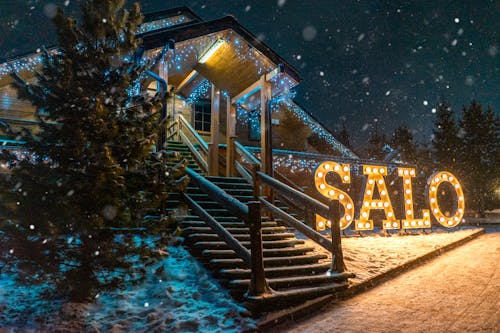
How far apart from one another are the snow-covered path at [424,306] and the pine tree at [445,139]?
2464 cm

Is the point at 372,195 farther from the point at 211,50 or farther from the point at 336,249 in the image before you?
the point at 211,50

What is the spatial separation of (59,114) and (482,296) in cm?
686

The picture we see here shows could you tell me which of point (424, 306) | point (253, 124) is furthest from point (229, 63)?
point (424, 306)

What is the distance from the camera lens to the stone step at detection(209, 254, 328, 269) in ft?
17.9

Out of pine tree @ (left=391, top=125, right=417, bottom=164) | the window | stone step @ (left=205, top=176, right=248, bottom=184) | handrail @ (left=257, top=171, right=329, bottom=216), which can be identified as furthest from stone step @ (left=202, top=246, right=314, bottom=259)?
pine tree @ (left=391, top=125, right=417, bottom=164)

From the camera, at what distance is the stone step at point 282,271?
17.0ft

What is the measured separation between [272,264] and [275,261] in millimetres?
73

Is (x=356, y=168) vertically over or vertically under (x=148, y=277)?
over

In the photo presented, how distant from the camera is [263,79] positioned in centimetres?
977

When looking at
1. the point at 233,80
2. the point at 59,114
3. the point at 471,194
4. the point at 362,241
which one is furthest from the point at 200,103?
the point at 471,194

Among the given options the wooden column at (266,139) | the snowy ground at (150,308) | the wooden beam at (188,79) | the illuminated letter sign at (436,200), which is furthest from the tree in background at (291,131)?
the snowy ground at (150,308)

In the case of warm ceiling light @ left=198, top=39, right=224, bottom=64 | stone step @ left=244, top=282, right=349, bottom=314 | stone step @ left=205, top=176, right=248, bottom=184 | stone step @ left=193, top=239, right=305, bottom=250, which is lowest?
stone step @ left=244, top=282, right=349, bottom=314

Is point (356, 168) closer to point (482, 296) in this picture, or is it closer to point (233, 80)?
point (233, 80)

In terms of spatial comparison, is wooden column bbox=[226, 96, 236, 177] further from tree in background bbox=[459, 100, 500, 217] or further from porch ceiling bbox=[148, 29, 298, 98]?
tree in background bbox=[459, 100, 500, 217]
